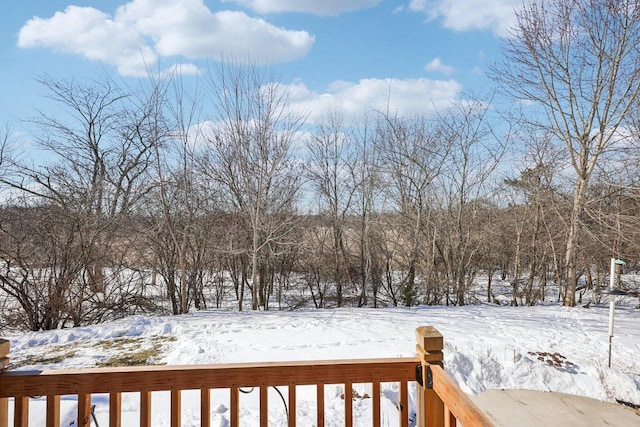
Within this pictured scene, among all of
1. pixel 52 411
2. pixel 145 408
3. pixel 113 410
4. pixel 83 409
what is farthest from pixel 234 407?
pixel 52 411

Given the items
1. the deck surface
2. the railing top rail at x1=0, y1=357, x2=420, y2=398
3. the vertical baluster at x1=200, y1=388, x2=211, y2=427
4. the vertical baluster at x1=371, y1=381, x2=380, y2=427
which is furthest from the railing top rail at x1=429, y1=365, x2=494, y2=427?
the deck surface

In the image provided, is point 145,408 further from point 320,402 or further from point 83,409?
point 320,402

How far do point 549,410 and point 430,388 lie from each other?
255 centimetres

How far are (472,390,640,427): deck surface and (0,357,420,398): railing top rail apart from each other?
207 cm

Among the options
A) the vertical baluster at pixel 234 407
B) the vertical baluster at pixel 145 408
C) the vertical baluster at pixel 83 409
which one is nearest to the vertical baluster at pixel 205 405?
the vertical baluster at pixel 234 407

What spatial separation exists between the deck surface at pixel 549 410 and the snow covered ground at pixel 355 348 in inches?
7.0

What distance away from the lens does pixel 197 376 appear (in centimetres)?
158

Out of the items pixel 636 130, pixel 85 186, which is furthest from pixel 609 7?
pixel 85 186

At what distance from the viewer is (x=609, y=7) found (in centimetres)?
684

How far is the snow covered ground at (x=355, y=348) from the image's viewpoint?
3.16 m

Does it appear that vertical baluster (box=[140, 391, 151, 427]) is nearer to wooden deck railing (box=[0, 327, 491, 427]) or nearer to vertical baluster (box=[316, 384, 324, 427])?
wooden deck railing (box=[0, 327, 491, 427])

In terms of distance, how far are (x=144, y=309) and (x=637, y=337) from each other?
8.39m

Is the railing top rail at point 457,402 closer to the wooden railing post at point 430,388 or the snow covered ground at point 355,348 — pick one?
the wooden railing post at point 430,388

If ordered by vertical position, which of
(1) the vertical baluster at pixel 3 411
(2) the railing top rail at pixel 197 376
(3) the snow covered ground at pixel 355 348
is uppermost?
(2) the railing top rail at pixel 197 376
